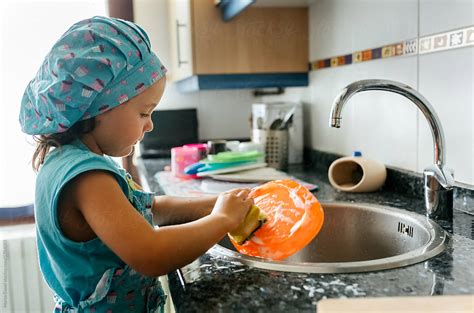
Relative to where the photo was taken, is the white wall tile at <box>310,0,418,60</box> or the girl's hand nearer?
the girl's hand

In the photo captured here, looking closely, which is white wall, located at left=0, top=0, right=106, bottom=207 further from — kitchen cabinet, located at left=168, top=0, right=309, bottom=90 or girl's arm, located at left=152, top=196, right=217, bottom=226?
girl's arm, located at left=152, top=196, right=217, bottom=226

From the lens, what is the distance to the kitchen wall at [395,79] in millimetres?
1108

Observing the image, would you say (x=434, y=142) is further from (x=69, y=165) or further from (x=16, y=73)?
(x=16, y=73)

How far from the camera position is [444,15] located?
113 centimetres

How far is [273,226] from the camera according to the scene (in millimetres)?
928

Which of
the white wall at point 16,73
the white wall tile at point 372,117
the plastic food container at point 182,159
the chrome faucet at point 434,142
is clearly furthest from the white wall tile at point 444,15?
the white wall at point 16,73

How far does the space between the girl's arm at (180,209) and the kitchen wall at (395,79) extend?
557 millimetres

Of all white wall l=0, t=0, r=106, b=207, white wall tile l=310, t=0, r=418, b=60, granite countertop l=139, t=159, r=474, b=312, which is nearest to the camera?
granite countertop l=139, t=159, r=474, b=312

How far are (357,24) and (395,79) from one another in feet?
0.92

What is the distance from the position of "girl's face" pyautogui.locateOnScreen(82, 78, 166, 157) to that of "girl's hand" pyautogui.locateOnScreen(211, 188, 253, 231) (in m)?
0.18

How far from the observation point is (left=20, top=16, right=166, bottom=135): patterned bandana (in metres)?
0.76

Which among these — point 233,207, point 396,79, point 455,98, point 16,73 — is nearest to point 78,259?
point 233,207

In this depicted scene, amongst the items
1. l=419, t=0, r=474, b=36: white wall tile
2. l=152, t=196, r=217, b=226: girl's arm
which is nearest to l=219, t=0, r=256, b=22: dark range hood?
l=419, t=0, r=474, b=36: white wall tile

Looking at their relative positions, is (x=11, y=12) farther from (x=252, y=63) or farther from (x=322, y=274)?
(x=322, y=274)
